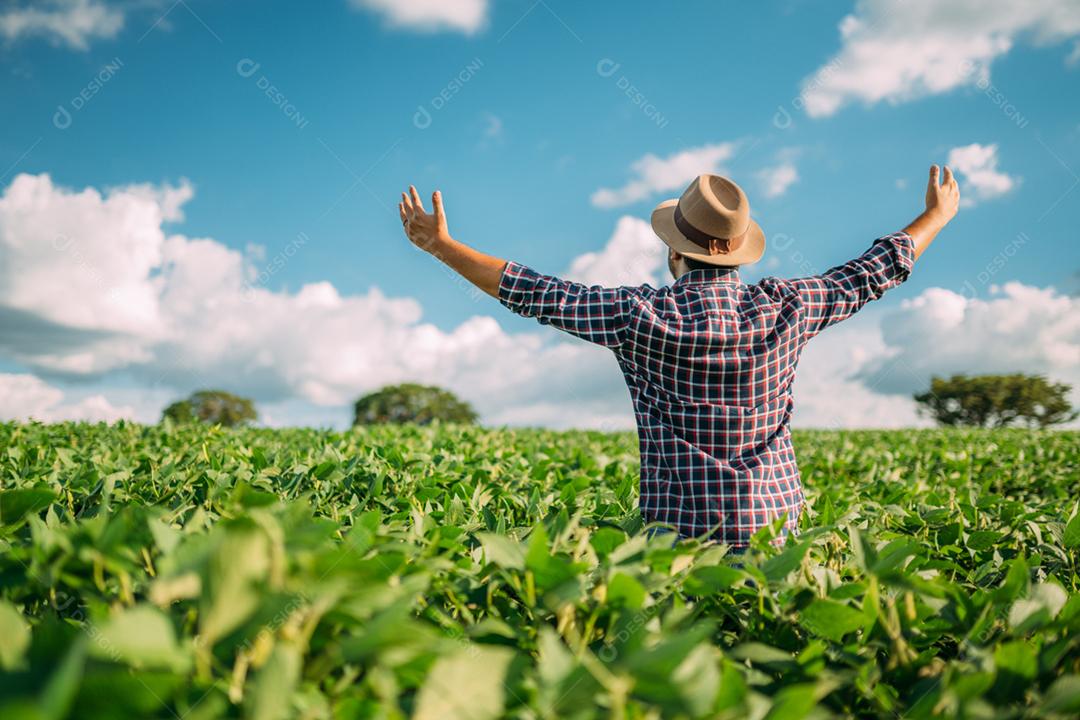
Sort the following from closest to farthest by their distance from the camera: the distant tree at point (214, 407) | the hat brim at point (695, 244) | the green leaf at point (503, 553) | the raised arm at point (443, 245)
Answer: the green leaf at point (503, 553)
the raised arm at point (443, 245)
the hat brim at point (695, 244)
the distant tree at point (214, 407)

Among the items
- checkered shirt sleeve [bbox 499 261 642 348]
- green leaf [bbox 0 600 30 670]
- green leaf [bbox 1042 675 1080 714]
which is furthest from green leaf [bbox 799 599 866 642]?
green leaf [bbox 0 600 30 670]

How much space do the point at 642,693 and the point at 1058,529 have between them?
2379mm

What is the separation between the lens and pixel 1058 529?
2.66m

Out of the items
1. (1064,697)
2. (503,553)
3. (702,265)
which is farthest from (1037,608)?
(702,265)

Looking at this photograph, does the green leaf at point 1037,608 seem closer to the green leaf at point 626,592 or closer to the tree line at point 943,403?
the green leaf at point 626,592

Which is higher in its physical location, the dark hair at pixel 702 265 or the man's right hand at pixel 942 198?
the man's right hand at pixel 942 198

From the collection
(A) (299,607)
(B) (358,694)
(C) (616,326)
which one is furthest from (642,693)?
(C) (616,326)

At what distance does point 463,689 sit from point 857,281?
258cm

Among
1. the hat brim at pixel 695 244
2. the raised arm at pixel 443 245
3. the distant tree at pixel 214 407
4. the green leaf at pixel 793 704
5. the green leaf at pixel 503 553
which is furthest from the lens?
the distant tree at pixel 214 407

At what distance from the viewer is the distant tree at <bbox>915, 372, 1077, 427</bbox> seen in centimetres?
4709

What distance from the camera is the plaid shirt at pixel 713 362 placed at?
2.75 m

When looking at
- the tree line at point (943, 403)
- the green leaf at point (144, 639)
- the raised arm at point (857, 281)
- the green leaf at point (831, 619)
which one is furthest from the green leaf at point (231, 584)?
the tree line at point (943, 403)

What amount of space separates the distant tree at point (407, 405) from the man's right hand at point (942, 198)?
51.2 meters

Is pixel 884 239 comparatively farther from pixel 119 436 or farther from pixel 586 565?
pixel 119 436
